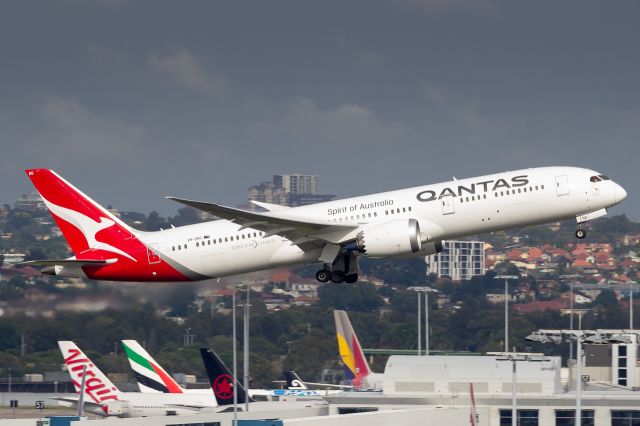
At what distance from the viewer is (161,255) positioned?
221ft

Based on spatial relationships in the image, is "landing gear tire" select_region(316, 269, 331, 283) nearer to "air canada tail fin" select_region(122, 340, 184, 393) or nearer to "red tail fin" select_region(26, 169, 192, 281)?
"red tail fin" select_region(26, 169, 192, 281)

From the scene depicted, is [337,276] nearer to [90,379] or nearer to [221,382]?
[221,382]

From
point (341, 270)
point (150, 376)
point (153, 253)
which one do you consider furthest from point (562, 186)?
point (150, 376)

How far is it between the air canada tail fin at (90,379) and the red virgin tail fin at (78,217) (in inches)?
532

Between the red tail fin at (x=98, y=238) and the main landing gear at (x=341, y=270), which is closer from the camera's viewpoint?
the main landing gear at (x=341, y=270)

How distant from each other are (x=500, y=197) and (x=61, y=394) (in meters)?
71.8

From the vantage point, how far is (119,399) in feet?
261

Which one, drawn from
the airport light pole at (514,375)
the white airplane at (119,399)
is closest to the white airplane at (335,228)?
the airport light pole at (514,375)

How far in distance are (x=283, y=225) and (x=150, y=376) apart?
939 inches

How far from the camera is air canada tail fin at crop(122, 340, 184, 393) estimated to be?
8362 cm

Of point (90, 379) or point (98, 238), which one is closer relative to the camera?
point (98, 238)

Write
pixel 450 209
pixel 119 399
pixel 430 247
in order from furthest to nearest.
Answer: pixel 119 399
pixel 430 247
pixel 450 209

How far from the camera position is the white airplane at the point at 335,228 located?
63375 mm

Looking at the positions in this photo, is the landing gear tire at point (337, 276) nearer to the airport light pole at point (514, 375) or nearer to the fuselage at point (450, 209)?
the fuselage at point (450, 209)
